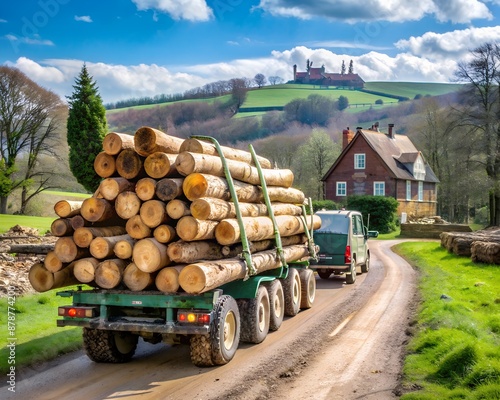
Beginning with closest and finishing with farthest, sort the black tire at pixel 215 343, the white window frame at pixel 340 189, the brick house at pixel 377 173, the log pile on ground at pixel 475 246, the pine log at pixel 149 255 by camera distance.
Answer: the pine log at pixel 149 255 → the black tire at pixel 215 343 → the log pile on ground at pixel 475 246 → the brick house at pixel 377 173 → the white window frame at pixel 340 189

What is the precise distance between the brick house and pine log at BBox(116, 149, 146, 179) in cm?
4953

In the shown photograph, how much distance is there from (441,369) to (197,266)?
371 centimetres

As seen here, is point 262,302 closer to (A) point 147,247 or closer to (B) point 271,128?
(A) point 147,247

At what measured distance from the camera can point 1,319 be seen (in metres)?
11.7

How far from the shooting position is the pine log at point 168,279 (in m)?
8.45

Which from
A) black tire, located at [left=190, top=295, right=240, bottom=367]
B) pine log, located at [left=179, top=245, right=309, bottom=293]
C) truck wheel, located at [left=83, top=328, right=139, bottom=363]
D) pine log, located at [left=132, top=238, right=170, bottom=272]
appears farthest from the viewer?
truck wheel, located at [left=83, top=328, right=139, bottom=363]

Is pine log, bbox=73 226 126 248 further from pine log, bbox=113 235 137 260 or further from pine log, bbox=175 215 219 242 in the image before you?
pine log, bbox=175 215 219 242

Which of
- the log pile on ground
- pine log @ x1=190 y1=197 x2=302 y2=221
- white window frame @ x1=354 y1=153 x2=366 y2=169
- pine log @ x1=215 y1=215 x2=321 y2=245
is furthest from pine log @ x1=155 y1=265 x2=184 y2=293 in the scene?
white window frame @ x1=354 y1=153 x2=366 y2=169

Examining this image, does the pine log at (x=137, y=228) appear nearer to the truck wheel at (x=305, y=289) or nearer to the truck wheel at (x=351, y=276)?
the truck wheel at (x=305, y=289)

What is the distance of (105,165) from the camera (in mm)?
9289

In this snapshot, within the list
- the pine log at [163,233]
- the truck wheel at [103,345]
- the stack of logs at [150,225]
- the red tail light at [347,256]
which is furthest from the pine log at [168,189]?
the red tail light at [347,256]

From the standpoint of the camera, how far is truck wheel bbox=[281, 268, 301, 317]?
42.2 feet

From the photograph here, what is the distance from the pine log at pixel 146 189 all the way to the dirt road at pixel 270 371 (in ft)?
8.70

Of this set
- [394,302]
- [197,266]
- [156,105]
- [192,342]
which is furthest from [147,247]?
[156,105]
